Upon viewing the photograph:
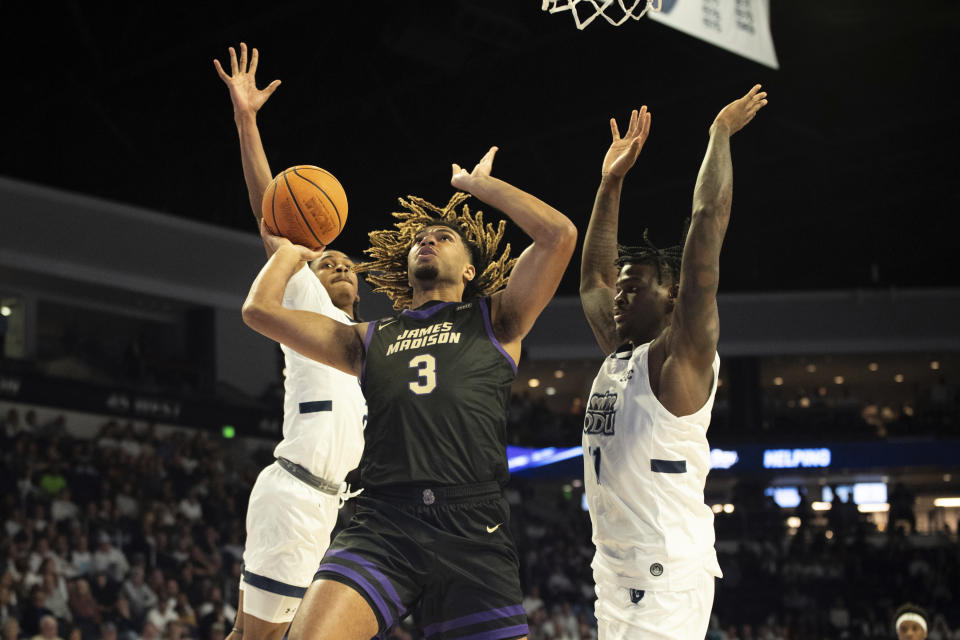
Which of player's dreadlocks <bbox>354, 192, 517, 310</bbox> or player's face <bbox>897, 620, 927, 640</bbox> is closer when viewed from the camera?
player's dreadlocks <bbox>354, 192, 517, 310</bbox>

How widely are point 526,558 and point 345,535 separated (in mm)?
17627

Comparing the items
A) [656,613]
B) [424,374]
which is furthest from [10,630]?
[656,613]

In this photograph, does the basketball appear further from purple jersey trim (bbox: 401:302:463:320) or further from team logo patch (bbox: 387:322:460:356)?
team logo patch (bbox: 387:322:460:356)

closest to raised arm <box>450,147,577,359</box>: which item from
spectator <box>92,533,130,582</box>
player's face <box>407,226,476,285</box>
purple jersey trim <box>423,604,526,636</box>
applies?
player's face <box>407,226,476,285</box>

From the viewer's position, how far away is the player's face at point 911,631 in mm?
7766

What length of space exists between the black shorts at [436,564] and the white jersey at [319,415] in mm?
1276

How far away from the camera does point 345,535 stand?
3855 millimetres

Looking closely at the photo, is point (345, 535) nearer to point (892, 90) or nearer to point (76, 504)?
point (76, 504)

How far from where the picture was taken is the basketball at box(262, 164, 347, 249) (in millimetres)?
4406

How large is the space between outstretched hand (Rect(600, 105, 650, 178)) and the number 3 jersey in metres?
1.19

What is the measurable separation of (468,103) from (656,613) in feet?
46.4

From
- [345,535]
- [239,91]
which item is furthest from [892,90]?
[345,535]

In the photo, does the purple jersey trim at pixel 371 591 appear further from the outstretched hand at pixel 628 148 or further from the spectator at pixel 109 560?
the spectator at pixel 109 560

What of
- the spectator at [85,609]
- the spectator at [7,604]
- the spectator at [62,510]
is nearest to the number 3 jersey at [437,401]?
the spectator at [7,604]
